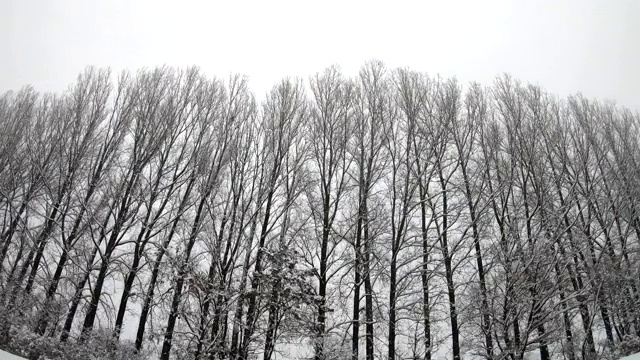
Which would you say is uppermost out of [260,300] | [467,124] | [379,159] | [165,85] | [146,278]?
[165,85]

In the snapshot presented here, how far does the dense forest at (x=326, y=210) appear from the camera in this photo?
9.72 m

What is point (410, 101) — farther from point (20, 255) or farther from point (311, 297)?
point (20, 255)

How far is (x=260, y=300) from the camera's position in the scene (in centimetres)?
769

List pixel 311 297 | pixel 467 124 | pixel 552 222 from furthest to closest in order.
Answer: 1. pixel 467 124
2. pixel 552 222
3. pixel 311 297

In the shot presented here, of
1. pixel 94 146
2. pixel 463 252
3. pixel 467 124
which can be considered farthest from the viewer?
pixel 94 146

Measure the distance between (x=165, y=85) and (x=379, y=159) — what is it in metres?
9.38

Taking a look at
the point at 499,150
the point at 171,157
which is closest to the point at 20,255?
the point at 171,157

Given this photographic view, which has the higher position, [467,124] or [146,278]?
[467,124]

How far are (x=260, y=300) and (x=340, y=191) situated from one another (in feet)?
18.6

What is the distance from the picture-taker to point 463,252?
12070mm

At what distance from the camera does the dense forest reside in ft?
31.9

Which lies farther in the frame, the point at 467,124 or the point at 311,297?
the point at 467,124

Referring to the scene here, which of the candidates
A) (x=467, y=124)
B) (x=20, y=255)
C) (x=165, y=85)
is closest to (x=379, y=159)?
(x=467, y=124)

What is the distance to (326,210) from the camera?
11617 mm
